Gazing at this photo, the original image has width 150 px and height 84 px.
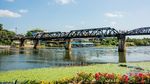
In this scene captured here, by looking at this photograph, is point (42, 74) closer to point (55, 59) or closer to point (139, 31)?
point (55, 59)

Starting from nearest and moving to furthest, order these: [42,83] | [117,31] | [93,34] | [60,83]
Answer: [42,83]
[60,83]
[117,31]
[93,34]

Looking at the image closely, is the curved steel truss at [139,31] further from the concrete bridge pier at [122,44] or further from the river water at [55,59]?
the river water at [55,59]

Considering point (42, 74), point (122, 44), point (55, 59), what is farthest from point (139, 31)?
point (42, 74)

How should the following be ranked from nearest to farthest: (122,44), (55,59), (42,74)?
1. (42,74)
2. (55,59)
3. (122,44)

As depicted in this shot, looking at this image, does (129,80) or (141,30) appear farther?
(141,30)

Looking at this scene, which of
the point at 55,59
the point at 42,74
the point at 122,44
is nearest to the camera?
the point at 42,74

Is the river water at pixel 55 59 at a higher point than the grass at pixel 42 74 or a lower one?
lower

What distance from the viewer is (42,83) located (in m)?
21.5

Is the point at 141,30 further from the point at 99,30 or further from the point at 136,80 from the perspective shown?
the point at 136,80

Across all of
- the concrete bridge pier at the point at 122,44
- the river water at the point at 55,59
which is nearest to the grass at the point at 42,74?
the river water at the point at 55,59

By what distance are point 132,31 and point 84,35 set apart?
101 ft

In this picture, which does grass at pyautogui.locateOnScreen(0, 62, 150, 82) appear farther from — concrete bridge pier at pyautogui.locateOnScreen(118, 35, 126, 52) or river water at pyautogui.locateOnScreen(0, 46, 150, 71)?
concrete bridge pier at pyautogui.locateOnScreen(118, 35, 126, 52)

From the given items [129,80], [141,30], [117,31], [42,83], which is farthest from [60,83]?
[141,30]

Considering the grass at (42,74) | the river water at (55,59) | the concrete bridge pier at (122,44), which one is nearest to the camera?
the grass at (42,74)
